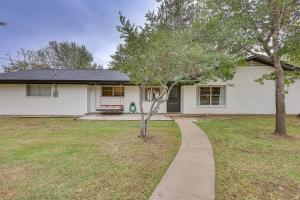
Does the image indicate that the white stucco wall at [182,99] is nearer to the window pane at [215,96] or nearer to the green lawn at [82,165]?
the window pane at [215,96]

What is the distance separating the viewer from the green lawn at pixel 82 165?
431 cm

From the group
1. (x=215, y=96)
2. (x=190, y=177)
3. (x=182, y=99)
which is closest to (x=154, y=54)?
(x=190, y=177)

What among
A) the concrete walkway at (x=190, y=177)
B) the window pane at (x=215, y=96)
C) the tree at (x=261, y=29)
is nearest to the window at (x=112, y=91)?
the window pane at (x=215, y=96)

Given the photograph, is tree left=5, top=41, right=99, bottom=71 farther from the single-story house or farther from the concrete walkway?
the concrete walkway

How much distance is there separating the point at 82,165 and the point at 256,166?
161 inches

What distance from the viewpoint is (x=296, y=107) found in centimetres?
1806

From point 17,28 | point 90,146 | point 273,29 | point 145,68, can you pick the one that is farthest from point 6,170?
point 17,28

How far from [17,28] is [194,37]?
65.1 ft

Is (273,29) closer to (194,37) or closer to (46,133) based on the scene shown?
(194,37)

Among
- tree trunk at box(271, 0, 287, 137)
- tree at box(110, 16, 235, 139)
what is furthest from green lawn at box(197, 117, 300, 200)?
tree at box(110, 16, 235, 139)

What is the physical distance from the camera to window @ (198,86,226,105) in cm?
1838

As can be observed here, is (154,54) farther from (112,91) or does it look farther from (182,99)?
(112,91)

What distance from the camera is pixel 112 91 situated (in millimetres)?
18516

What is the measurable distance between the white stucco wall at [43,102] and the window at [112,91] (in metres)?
1.56
